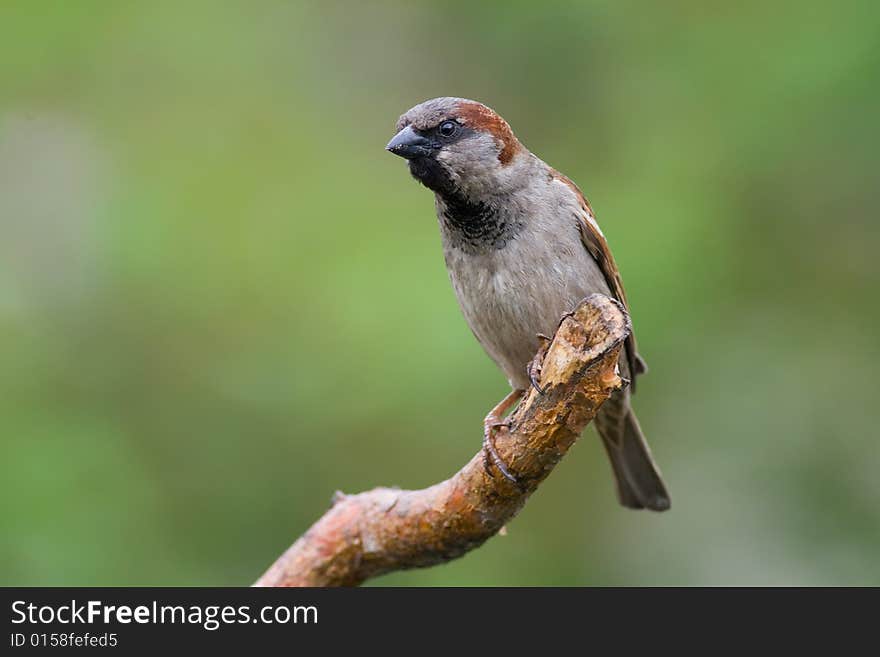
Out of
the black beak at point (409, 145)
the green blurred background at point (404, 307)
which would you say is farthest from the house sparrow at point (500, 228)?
the green blurred background at point (404, 307)

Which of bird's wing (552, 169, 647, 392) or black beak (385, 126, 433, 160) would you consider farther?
bird's wing (552, 169, 647, 392)

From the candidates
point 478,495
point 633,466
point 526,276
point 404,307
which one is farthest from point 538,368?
point 633,466

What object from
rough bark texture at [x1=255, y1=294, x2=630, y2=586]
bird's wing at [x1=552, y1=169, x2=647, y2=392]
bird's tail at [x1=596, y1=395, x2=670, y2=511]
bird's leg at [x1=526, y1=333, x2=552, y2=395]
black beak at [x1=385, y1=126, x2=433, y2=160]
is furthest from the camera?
bird's tail at [x1=596, y1=395, x2=670, y2=511]

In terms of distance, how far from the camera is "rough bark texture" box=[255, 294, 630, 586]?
3.30 meters

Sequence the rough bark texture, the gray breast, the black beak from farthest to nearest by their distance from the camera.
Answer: the gray breast, the black beak, the rough bark texture

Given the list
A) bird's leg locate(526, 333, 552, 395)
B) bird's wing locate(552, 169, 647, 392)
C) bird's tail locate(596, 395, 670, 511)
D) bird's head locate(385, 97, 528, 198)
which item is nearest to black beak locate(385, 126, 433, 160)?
bird's head locate(385, 97, 528, 198)

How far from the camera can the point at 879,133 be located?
4.52 meters

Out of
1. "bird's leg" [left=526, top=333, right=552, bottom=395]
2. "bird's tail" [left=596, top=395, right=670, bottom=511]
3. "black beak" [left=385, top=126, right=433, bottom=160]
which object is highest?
"black beak" [left=385, top=126, right=433, bottom=160]

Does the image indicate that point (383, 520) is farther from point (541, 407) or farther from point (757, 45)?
point (757, 45)

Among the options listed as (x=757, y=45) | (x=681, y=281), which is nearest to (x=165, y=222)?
(x=681, y=281)

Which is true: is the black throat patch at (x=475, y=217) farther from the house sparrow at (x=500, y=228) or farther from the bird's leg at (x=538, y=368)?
the bird's leg at (x=538, y=368)

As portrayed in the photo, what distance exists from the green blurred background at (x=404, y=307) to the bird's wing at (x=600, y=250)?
92 millimetres

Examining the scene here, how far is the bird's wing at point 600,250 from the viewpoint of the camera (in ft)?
14.4

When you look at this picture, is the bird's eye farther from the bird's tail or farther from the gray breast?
the bird's tail
